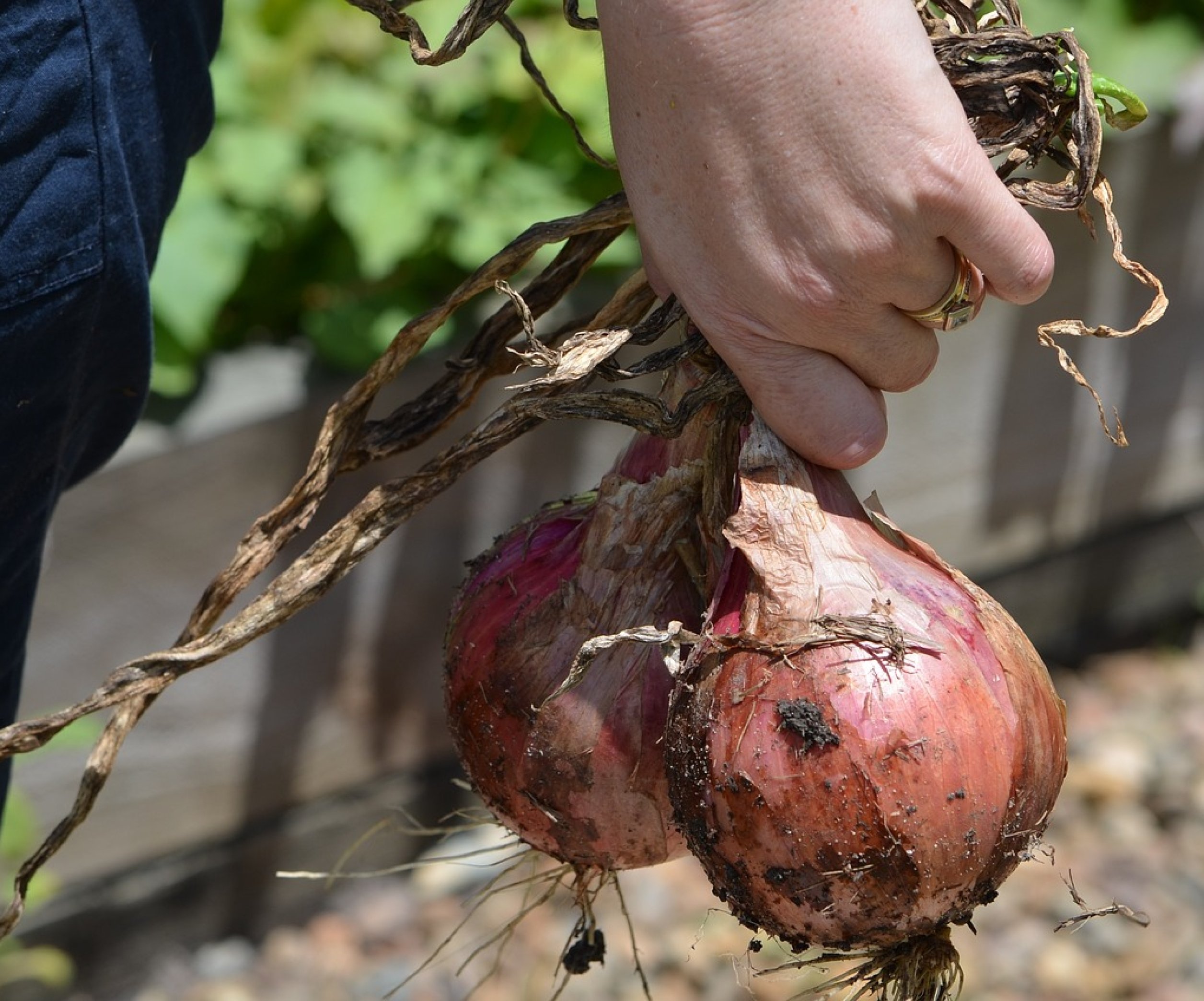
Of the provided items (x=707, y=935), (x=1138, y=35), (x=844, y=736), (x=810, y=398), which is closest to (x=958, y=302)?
(x=810, y=398)

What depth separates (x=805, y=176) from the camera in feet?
2.28

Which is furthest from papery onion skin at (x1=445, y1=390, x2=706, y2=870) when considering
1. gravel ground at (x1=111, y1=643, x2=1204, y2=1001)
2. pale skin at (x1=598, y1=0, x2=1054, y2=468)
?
gravel ground at (x1=111, y1=643, x2=1204, y2=1001)

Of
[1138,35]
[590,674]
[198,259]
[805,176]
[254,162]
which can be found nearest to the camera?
[805,176]

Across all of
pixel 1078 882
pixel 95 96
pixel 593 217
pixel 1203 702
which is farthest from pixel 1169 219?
pixel 95 96

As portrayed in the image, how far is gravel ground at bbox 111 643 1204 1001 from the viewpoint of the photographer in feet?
7.22

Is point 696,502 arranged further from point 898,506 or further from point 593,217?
point 898,506

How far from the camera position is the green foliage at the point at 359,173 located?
211cm

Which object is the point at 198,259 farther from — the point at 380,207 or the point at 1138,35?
the point at 1138,35

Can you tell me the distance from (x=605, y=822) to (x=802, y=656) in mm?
197

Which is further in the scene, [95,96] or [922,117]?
[95,96]

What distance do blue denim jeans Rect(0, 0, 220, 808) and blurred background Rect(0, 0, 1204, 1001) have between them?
0.97 metres

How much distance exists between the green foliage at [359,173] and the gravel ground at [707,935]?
38.8 inches

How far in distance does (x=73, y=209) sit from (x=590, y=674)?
1.51 ft

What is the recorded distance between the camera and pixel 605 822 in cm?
91
